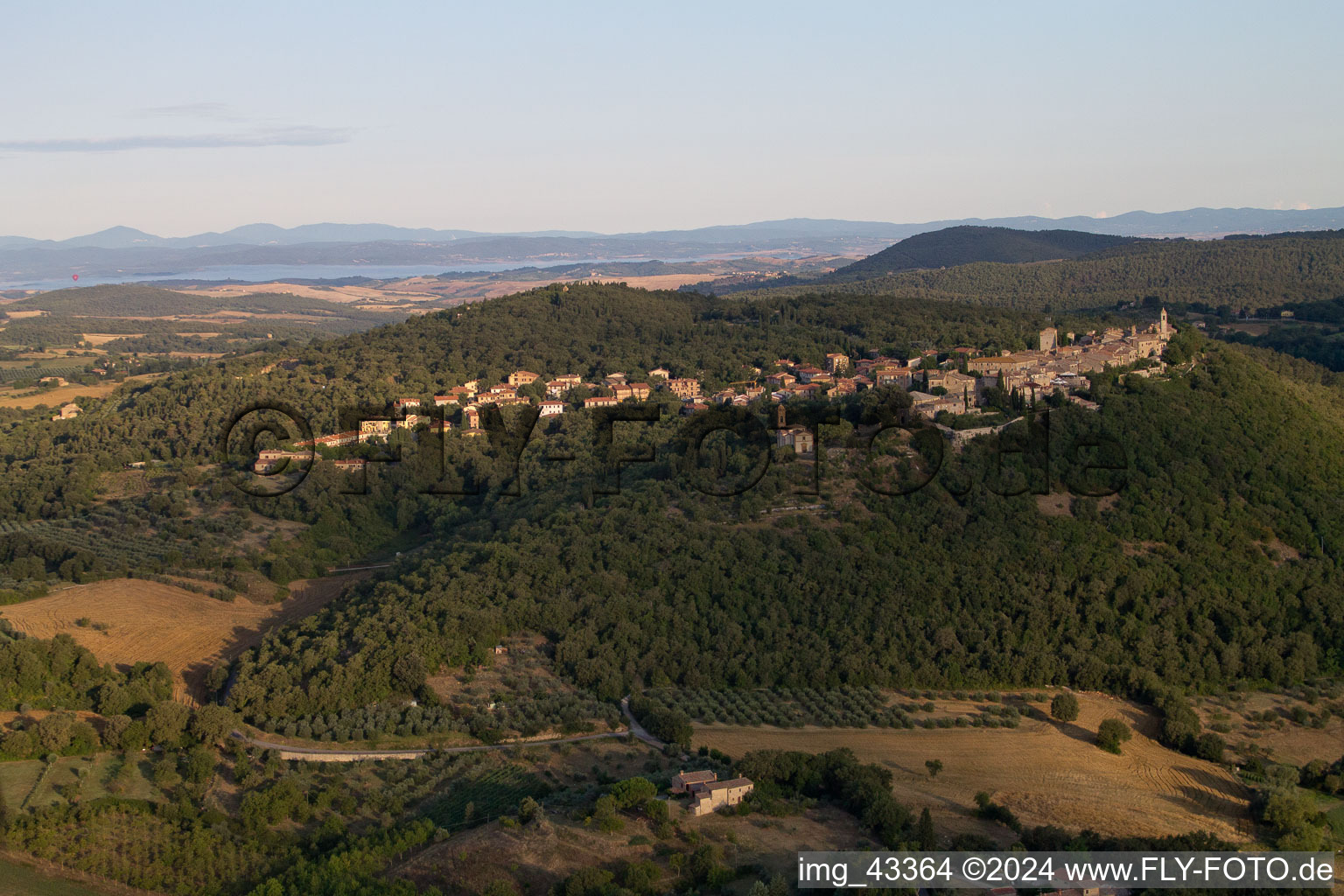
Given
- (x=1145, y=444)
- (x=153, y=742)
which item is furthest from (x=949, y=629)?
(x=153, y=742)

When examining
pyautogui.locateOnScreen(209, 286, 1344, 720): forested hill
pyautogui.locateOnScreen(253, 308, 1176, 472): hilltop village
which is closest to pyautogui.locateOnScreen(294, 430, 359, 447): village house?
pyautogui.locateOnScreen(253, 308, 1176, 472): hilltop village

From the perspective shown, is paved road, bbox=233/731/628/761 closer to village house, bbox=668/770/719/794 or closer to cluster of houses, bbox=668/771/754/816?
village house, bbox=668/770/719/794

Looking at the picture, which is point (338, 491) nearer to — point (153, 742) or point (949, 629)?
point (153, 742)

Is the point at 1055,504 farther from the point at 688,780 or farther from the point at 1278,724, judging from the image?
the point at 688,780

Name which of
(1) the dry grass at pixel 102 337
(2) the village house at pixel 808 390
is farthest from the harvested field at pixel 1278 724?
(1) the dry grass at pixel 102 337

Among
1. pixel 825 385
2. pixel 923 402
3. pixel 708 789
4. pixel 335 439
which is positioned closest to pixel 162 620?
pixel 335 439

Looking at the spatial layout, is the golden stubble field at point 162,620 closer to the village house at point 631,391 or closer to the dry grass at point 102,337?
the village house at point 631,391
